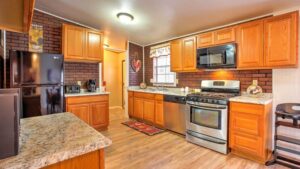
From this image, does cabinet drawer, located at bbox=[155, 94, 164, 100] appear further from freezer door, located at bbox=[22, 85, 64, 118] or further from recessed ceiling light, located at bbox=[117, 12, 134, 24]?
freezer door, located at bbox=[22, 85, 64, 118]

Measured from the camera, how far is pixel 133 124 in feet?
14.4

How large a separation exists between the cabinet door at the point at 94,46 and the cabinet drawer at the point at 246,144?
3.18 m

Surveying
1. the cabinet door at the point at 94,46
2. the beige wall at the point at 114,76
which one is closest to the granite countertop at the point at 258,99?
the cabinet door at the point at 94,46

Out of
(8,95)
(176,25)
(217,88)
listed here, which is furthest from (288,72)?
(8,95)

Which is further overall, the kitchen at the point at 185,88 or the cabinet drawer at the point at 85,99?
the cabinet drawer at the point at 85,99

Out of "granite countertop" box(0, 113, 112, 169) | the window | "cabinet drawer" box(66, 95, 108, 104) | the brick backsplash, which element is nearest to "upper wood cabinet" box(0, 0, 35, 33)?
"granite countertop" box(0, 113, 112, 169)

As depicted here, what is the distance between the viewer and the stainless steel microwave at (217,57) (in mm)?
2876

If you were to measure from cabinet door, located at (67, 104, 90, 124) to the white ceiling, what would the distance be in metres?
1.88

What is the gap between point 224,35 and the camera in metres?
2.99

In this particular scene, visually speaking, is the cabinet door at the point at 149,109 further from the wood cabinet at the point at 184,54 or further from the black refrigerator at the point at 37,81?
the black refrigerator at the point at 37,81

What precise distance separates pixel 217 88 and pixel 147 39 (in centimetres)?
236

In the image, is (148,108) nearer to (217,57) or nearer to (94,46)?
(94,46)

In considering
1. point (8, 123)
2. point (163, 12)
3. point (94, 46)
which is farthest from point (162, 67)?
point (8, 123)

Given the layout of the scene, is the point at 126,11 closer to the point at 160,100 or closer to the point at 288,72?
the point at 160,100
